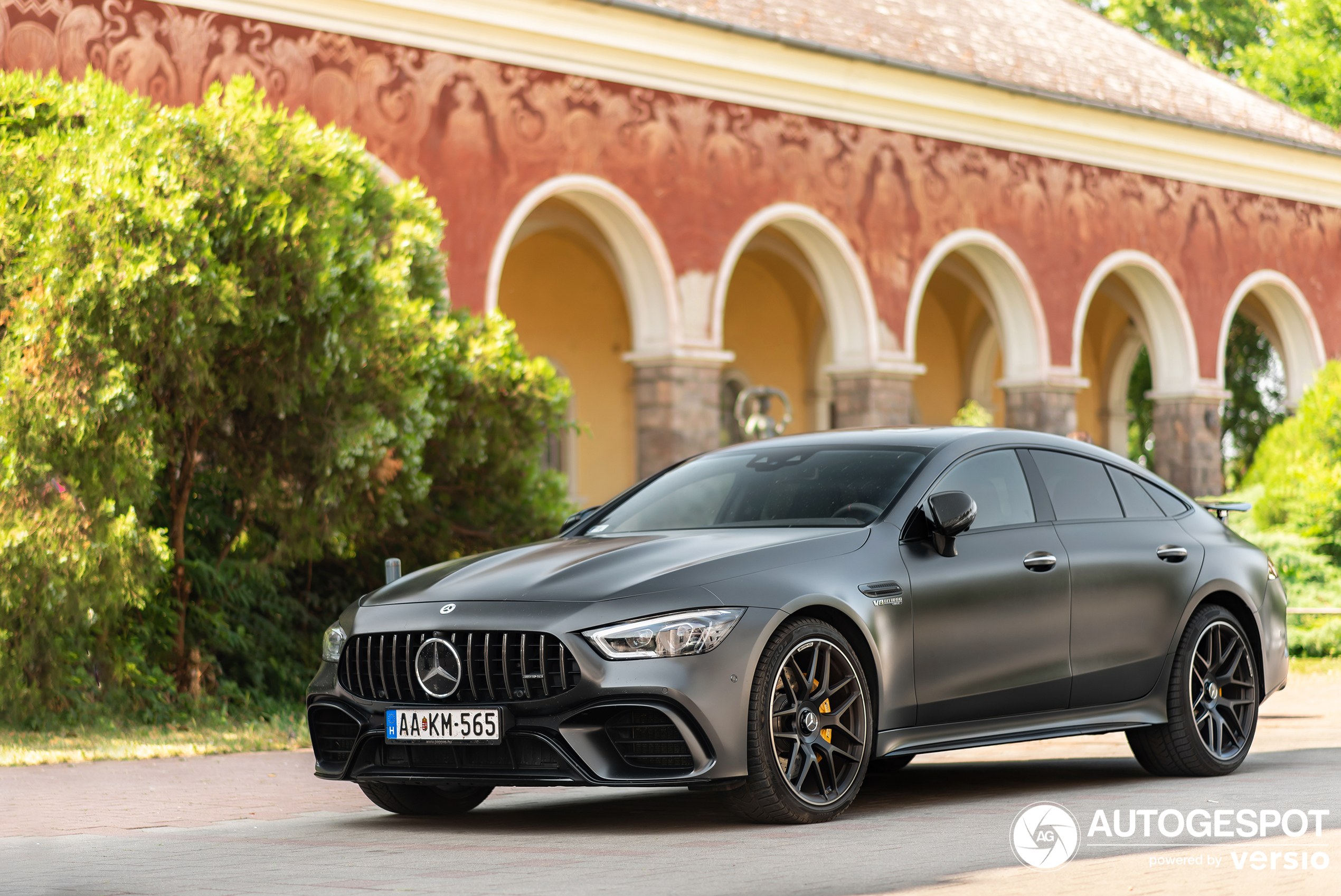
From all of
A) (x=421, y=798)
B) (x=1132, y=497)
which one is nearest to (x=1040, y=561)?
(x=1132, y=497)

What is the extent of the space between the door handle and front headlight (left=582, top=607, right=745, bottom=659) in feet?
5.67

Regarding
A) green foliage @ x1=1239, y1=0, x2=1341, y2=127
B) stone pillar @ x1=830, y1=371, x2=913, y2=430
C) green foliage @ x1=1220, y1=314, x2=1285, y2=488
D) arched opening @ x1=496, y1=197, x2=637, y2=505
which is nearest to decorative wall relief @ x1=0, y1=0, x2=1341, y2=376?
stone pillar @ x1=830, y1=371, x2=913, y2=430

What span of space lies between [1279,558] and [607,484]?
13.0 meters

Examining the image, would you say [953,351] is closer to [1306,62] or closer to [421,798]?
[1306,62]

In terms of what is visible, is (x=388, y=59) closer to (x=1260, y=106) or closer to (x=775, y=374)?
(x=775, y=374)

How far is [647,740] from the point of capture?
20.2 feet

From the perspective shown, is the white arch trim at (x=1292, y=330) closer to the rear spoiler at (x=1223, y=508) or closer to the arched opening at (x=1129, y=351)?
the arched opening at (x=1129, y=351)

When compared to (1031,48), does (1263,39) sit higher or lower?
higher

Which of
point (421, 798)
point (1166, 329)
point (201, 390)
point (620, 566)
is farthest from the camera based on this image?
point (1166, 329)

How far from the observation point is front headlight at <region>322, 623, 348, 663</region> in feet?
22.5

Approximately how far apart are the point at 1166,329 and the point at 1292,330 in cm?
396

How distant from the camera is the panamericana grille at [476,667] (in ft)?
20.5

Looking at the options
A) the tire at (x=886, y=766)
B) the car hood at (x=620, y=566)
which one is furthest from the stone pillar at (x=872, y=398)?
the car hood at (x=620, y=566)

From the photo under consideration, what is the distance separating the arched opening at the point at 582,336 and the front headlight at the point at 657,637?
67.4 feet
